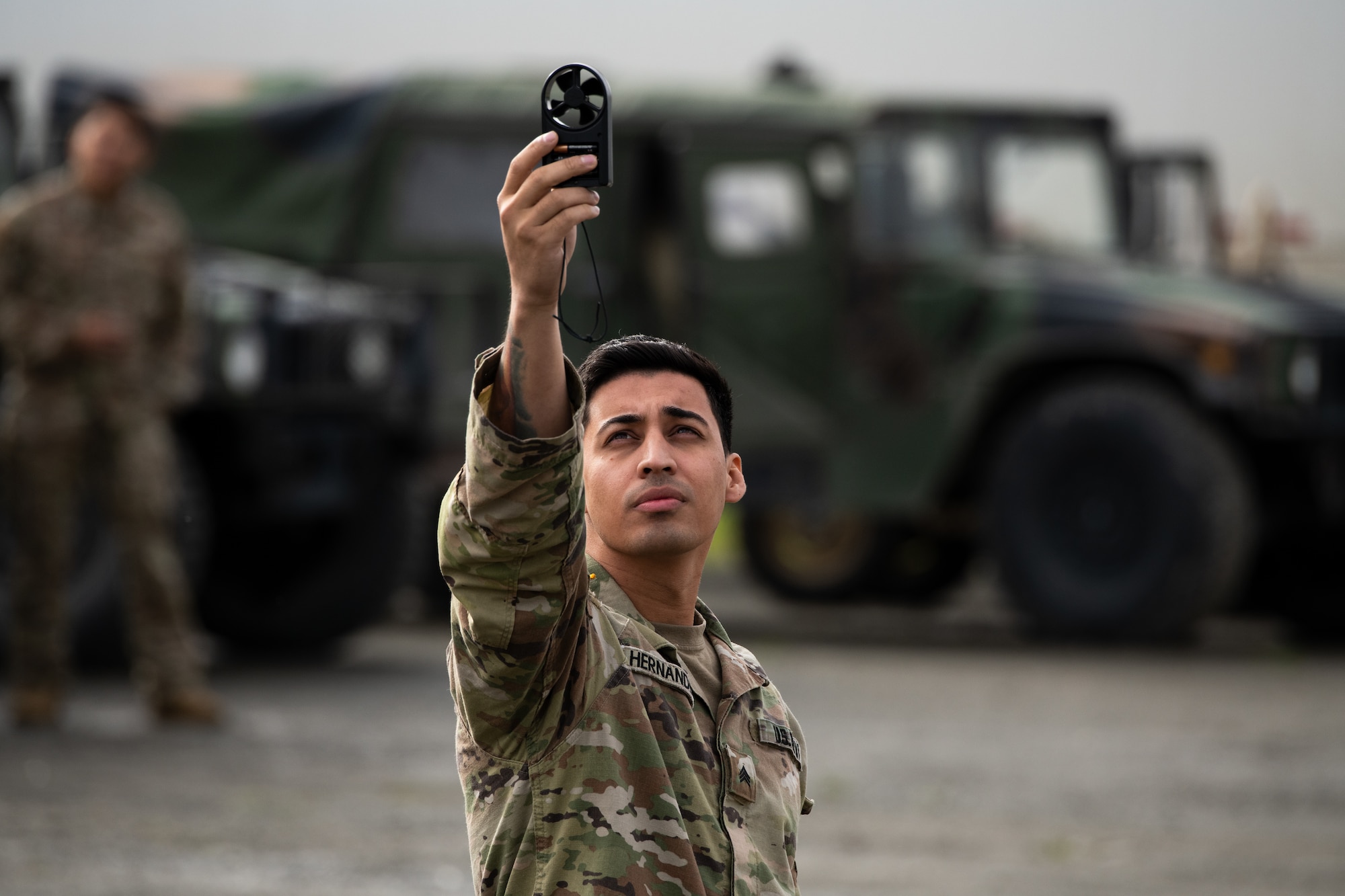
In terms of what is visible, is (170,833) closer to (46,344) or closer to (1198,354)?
(46,344)

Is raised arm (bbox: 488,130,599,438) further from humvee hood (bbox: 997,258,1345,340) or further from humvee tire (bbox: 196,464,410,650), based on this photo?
humvee hood (bbox: 997,258,1345,340)

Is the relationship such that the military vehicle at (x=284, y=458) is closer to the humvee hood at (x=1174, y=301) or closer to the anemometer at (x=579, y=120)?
the humvee hood at (x=1174, y=301)

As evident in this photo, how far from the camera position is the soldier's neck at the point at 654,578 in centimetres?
202

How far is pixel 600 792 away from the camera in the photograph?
1880 mm

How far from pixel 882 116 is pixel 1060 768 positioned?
4.58 metres

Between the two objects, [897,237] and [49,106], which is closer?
→ [49,106]

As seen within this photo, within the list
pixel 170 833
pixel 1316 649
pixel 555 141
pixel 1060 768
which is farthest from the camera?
pixel 1316 649

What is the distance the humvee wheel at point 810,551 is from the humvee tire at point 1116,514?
207cm

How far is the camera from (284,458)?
8.27 meters

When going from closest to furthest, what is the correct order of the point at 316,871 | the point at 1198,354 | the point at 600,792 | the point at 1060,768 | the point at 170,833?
the point at 600,792, the point at 316,871, the point at 170,833, the point at 1060,768, the point at 1198,354

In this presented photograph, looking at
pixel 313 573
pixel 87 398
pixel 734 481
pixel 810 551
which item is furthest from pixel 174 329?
pixel 810 551

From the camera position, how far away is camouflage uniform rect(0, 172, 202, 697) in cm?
660

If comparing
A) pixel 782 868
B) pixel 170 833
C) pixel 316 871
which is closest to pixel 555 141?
pixel 782 868

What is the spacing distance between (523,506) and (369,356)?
22.3 feet
